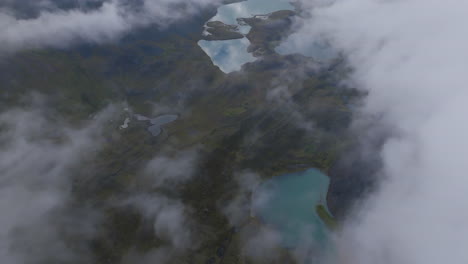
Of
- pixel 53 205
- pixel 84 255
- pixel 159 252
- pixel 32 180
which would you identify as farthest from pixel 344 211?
pixel 32 180

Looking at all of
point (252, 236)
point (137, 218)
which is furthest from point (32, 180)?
point (252, 236)

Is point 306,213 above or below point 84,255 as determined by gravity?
below

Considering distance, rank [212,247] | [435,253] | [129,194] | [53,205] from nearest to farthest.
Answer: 1. [435,253]
2. [212,247]
3. [53,205]
4. [129,194]

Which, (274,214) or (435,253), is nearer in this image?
(435,253)

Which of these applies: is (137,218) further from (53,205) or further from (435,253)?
(435,253)

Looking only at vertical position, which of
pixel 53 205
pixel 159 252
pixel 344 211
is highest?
pixel 53 205

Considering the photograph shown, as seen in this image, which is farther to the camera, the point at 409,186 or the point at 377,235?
the point at 409,186

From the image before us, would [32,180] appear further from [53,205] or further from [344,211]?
[344,211]

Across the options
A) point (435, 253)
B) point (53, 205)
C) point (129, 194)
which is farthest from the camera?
point (129, 194)

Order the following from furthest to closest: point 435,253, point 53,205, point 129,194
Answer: point 129,194
point 53,205
point 435,253
